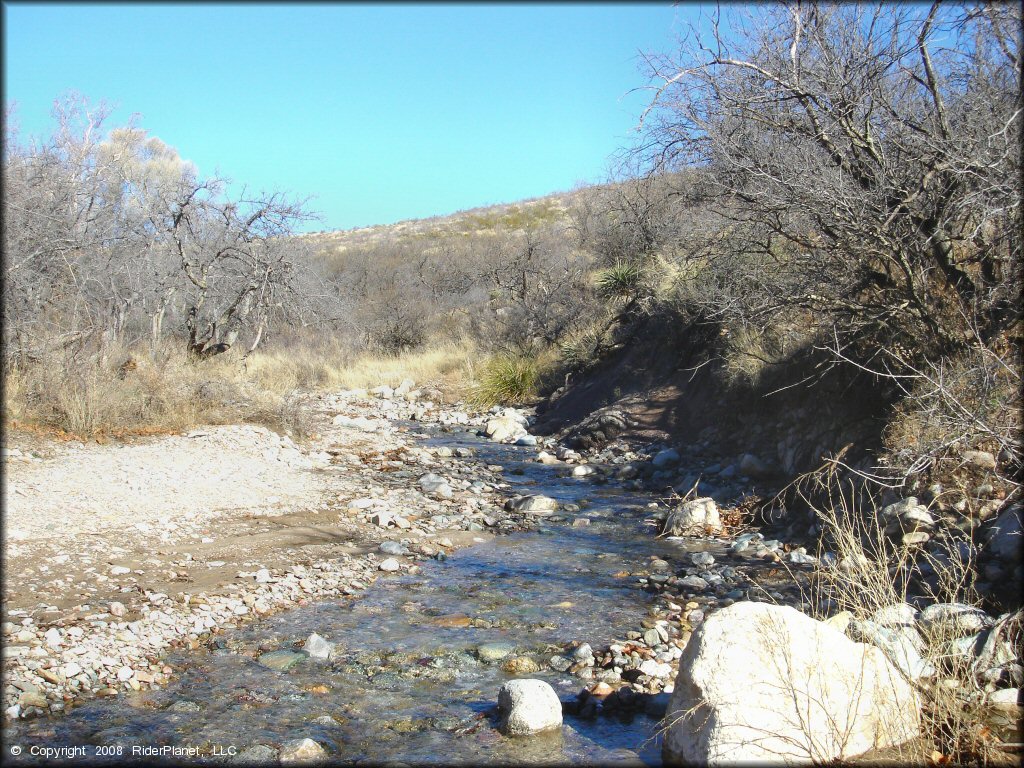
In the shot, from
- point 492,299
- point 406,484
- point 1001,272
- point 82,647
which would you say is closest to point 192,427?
point 406,484

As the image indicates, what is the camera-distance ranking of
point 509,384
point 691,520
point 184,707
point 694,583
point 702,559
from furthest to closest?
point 509,384 → point 691,520 → point 702,559 → point 694,583 → point 184,707

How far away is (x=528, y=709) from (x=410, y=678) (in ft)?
3.35

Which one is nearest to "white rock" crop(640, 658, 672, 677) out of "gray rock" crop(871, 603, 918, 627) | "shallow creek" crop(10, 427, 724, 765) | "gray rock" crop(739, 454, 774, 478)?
"shallow creek" crop(10, 427, 724, 765)

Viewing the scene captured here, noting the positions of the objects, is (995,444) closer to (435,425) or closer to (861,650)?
(861,650)

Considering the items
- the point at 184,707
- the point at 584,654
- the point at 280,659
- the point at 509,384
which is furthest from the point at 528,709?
the point at 509,384

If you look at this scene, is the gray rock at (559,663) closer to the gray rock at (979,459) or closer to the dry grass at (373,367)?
the gray rock at (979,459)

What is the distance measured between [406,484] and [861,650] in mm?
7145

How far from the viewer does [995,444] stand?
6430 mm

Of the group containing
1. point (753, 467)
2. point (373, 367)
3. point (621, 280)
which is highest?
point (621, 280)

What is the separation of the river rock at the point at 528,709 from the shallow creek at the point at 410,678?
0.21 feet

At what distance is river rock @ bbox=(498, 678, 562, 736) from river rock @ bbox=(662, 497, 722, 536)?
4.30m

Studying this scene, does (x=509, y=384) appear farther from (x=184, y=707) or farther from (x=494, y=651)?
(x=184, y=707)

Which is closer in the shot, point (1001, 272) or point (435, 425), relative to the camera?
point (1001, 272)

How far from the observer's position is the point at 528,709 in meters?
4.33
